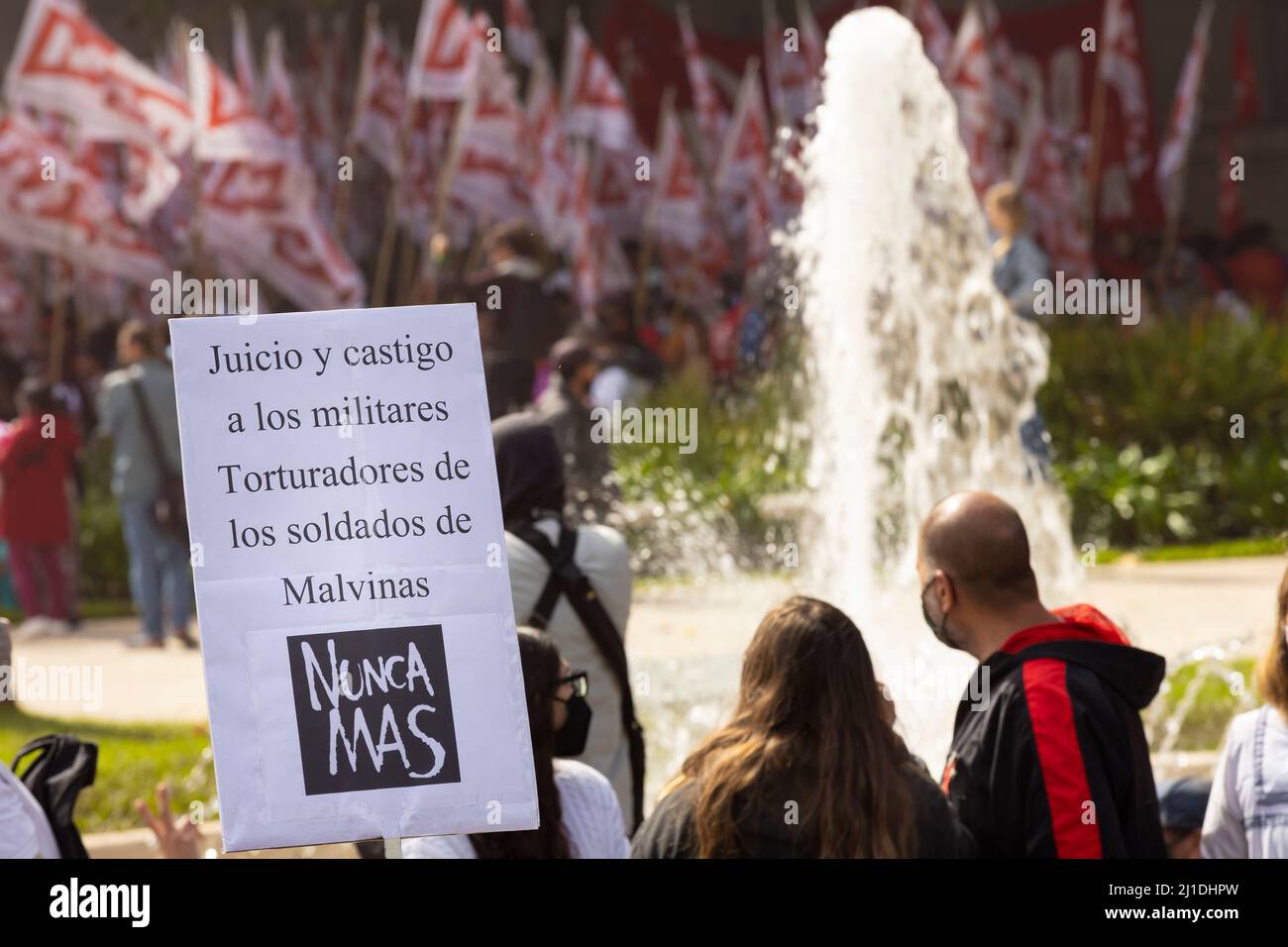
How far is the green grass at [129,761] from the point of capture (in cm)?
721

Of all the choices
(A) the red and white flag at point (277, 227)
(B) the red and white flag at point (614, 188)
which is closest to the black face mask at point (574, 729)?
(A) the red and white flag at point (277, 227)

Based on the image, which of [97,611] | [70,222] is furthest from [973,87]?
[97,611]

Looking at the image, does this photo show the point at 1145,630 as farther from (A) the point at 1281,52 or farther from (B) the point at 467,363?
(A) the point at 1281,52

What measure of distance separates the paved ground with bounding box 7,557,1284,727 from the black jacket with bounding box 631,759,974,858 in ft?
16.7

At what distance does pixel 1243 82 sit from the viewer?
2442 cm

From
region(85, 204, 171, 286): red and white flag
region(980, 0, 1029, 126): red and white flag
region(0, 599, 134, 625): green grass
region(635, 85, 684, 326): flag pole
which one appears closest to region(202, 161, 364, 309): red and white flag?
region(85, 204, 171, 286): red and white flag

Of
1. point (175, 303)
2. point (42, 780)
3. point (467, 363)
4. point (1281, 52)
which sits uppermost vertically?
point (1281, 52)

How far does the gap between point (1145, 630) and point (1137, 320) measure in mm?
6586

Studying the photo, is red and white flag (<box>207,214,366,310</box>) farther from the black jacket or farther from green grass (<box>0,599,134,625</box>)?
the black jacket

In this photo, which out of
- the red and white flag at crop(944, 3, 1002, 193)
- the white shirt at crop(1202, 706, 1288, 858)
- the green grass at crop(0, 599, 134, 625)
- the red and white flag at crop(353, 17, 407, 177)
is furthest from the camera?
the red and white flag at crop(353, 17, 407, 177)

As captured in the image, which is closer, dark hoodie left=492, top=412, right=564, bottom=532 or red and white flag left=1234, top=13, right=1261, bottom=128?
dark hoodie left=492, top=412, right=564, bottom=532

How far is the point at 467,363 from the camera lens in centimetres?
319

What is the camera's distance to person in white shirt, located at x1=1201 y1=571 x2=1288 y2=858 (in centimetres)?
380
